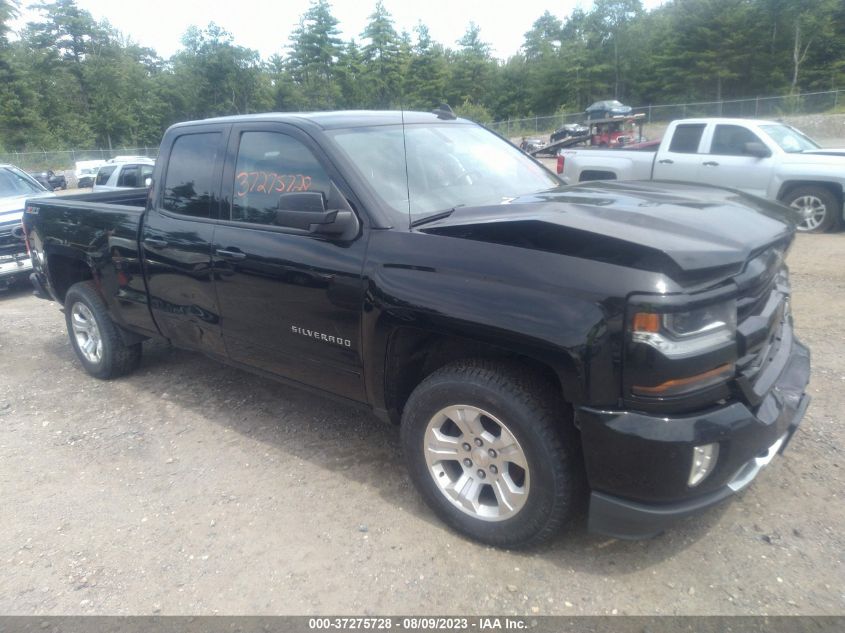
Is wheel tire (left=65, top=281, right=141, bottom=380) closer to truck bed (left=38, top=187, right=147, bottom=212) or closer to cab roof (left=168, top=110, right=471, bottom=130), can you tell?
truck bed (left=38, top=187, right=147, bottom=212)

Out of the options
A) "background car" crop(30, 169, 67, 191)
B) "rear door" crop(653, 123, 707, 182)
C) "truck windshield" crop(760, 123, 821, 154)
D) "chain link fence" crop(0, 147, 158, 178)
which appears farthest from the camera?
"chain link fence" crop(0, 147, 158, 178)

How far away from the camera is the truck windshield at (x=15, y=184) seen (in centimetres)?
928

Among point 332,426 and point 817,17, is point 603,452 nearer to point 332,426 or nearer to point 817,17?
point 332,426

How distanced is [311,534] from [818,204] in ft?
30.6

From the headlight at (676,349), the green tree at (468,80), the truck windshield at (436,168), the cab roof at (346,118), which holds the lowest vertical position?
the headlight at (676,349)

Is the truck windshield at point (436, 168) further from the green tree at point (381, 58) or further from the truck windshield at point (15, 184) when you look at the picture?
the truck windshield at point (15, 184)

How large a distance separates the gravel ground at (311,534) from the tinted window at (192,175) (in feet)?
4.82

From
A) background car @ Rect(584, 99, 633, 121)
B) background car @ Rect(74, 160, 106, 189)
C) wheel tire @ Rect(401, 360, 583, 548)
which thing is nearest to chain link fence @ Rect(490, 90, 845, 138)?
background car @ Rect(584, 99, 633, 121)

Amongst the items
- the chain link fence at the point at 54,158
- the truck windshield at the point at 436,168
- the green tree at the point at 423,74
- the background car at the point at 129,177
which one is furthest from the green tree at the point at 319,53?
the chain link fence at the point at 54,158

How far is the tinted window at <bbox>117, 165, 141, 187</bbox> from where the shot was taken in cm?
1252

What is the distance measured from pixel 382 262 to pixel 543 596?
160cm

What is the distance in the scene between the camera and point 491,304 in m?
2.57

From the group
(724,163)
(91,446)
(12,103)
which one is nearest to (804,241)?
(724,163)

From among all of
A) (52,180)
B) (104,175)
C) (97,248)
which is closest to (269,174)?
(97,248)
